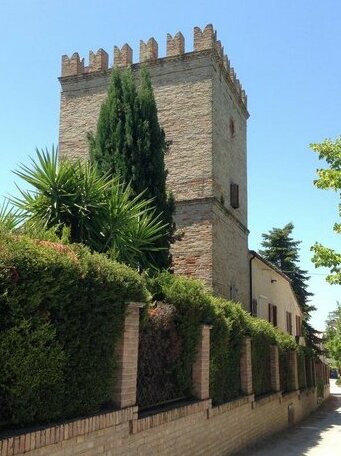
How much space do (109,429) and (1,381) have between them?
2044mm

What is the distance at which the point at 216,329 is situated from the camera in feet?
36.8

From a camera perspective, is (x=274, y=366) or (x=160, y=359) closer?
(x=160, y=359)

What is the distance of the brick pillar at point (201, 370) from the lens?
10125 millimetres

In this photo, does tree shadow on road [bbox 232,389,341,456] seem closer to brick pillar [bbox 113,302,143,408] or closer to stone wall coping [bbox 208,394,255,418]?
stone wall coping [bbox 208,394,255,418]

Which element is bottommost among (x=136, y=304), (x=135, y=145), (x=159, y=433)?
(x=159, y=433)

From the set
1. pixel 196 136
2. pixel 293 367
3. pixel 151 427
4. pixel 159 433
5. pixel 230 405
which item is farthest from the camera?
pixel 293 367

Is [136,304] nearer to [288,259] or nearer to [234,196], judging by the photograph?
[234,196]

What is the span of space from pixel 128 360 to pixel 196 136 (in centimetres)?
1400

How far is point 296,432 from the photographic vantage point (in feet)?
60.2

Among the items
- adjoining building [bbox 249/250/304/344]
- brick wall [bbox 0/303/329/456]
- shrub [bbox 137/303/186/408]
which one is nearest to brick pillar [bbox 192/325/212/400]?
brick wall [bbox 0/303/329/456]

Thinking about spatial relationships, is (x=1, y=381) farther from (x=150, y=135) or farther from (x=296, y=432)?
(x=296, y=432)

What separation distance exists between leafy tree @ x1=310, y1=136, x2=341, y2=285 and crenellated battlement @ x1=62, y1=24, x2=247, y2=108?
24.6 feet

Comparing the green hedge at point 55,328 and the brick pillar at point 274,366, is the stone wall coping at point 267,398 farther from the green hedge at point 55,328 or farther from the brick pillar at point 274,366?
the green hedge at point 55,328

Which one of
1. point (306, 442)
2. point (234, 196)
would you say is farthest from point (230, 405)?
point (234, 196)
